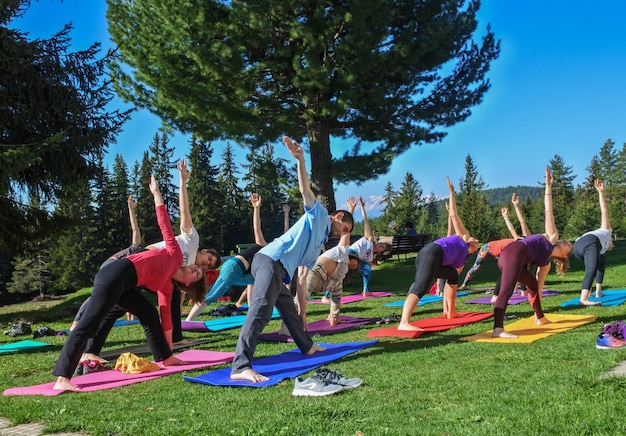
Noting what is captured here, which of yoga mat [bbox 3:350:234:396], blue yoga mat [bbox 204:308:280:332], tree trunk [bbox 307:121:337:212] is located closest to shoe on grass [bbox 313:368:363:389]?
yoga mat [bbox 3:350:234:396]

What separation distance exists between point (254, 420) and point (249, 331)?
156cm

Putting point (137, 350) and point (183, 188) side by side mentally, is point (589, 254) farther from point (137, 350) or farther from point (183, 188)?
point (137, 350)

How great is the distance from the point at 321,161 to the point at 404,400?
498 inches

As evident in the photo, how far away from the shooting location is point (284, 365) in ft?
17.7

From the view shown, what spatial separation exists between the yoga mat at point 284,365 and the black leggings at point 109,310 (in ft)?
2.63

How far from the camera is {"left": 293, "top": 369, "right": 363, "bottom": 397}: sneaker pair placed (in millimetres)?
4133

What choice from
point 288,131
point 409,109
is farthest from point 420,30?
point 288,131

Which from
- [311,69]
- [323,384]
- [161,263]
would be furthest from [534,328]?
[311,69]

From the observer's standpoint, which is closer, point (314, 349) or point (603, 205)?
point (314, 349)

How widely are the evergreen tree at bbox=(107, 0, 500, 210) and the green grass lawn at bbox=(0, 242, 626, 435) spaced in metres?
9.57

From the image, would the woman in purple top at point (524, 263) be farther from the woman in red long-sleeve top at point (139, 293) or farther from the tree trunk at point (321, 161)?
the tree trunk at point (321, 161)

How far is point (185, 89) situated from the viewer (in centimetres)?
1486

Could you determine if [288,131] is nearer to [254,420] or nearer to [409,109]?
[409,109]

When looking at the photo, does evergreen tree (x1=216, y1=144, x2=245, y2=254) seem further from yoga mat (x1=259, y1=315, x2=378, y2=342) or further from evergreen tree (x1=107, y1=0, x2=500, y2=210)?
yoga mat (x1=259, y1=315, x2=378, y2=342)
